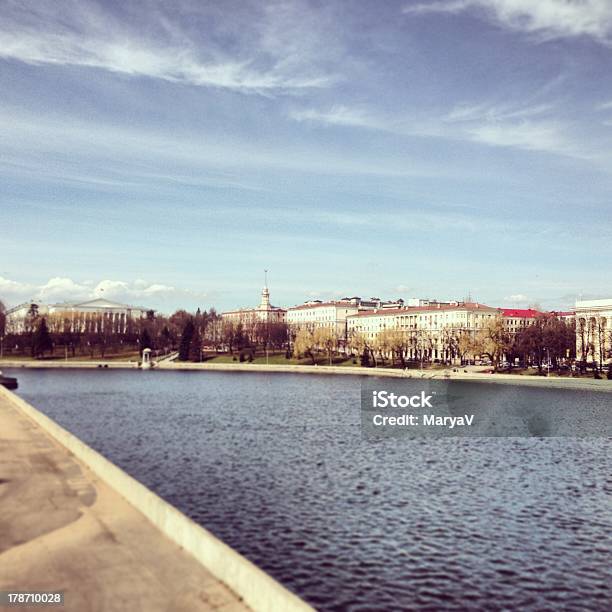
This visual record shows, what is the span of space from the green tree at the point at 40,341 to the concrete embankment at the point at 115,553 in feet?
467

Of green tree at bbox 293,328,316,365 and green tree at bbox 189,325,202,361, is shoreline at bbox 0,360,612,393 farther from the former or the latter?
green tree at bbox 189,325,202,361

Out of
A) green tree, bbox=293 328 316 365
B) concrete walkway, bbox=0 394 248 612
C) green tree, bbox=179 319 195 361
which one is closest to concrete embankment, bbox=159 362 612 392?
green tree, bbox=293 328 316 365

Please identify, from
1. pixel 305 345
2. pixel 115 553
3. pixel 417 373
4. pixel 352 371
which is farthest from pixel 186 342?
pixel 115 553

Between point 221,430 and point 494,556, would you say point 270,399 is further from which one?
point 494,556

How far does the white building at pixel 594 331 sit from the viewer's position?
120250 mm

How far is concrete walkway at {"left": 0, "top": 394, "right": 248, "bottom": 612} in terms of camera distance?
46.4 ft

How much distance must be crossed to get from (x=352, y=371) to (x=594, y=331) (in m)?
45.5

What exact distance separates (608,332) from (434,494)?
10929 cm

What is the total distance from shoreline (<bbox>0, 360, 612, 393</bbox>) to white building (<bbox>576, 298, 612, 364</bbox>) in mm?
18943

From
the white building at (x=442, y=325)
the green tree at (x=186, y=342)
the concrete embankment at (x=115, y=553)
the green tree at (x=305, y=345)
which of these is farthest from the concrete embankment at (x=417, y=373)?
the concrete embankment at (x=115, y=553)

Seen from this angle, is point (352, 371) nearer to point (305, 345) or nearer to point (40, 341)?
point (305, 345)

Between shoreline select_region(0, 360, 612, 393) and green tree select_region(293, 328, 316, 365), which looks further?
green tree select_region(293, 328, 316, 365)

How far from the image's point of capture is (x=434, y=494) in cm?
2980

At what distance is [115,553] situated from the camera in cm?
1684
